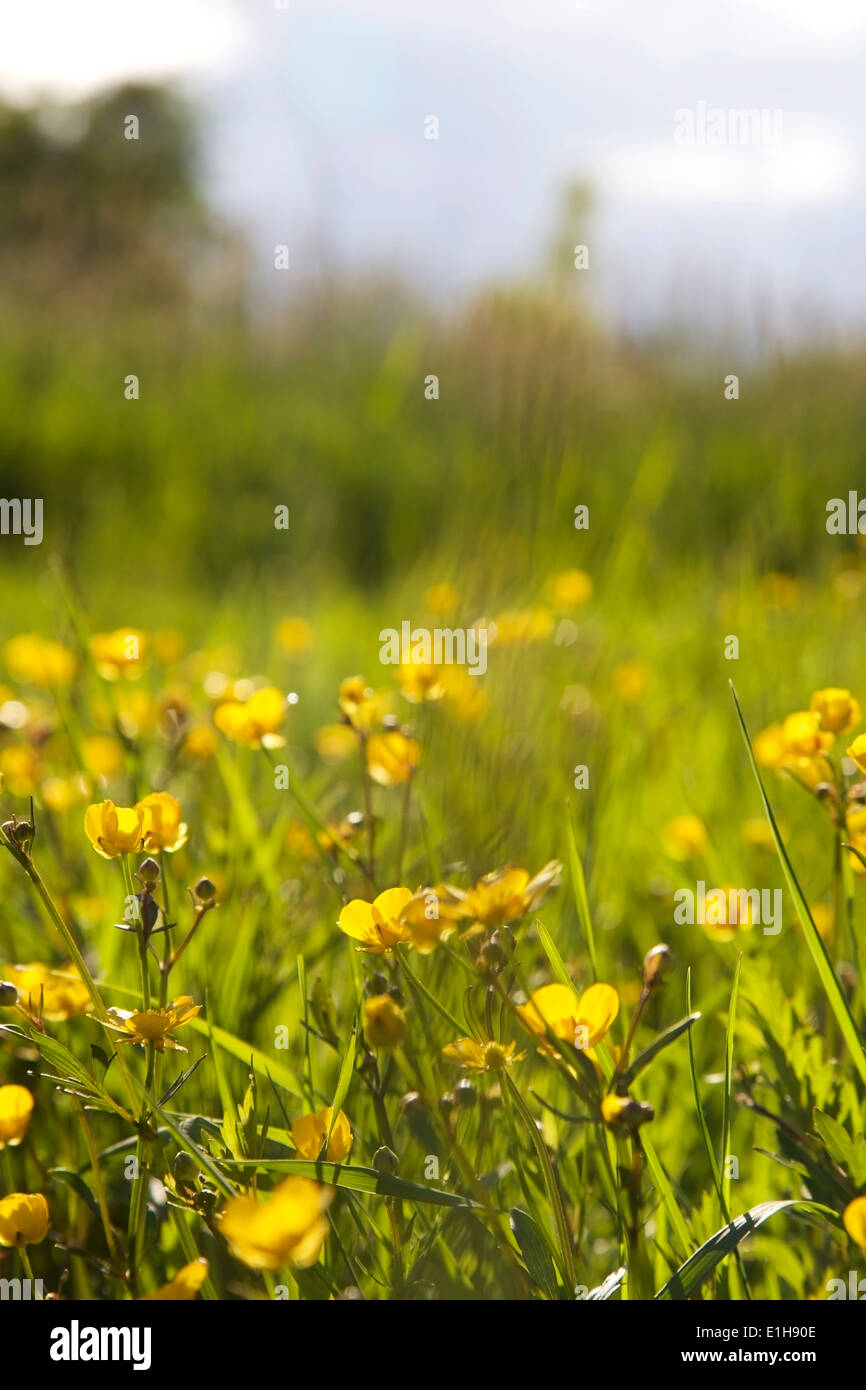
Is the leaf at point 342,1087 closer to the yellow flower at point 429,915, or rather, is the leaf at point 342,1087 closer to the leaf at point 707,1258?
the yellow flower at point 429,915

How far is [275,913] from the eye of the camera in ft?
3.14

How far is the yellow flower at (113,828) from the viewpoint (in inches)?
24.1

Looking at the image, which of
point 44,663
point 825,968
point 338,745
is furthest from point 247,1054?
point 338,745

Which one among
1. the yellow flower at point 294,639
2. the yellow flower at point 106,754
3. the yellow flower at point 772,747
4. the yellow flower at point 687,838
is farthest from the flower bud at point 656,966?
the yellow flower at point 294,639

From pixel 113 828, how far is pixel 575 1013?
0.86 ft

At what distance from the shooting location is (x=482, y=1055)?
567mm

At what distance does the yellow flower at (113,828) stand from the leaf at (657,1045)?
0.29 m

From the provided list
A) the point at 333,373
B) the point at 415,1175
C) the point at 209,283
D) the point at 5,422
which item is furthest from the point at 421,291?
the point at 415,1175

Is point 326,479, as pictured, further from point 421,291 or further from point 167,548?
point 421,291

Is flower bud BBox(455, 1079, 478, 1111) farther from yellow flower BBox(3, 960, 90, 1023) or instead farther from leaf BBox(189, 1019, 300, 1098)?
yellow flower BBox(3, 960, 90, 1023)

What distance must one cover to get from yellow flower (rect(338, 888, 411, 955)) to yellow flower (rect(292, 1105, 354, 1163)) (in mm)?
88

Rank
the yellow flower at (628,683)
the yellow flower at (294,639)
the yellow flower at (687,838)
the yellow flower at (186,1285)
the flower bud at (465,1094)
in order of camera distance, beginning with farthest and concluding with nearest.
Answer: the yellow flower at (294,639) < the yellow flower at (628,683) < the yellow flower at (687,838) < the flower bud at (465,1094) < the yellow flower at (186,1285)

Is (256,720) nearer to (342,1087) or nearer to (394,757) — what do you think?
(394,757)

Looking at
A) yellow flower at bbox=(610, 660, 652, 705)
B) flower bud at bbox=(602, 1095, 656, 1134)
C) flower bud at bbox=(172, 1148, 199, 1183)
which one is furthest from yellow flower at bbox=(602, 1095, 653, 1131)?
yellow flower at bbox=(610, 660, 652, 705)
